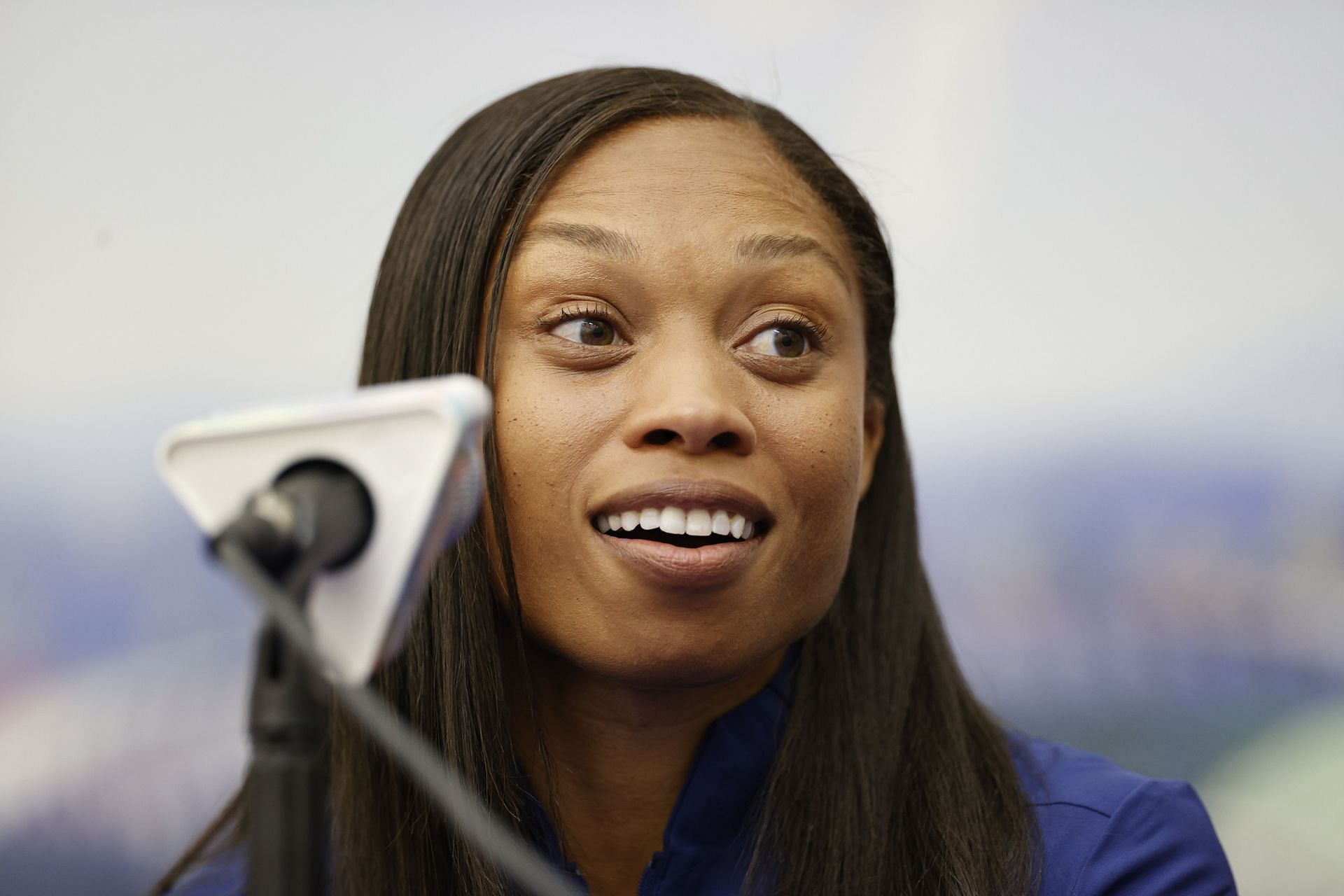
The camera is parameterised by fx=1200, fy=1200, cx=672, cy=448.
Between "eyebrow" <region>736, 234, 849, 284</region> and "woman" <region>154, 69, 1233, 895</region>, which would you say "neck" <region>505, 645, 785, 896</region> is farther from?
"eyebrow" <region>736, 234, 849, 284</region>

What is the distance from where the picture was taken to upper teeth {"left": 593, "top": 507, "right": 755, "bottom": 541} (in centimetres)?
119

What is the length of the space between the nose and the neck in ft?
1.08

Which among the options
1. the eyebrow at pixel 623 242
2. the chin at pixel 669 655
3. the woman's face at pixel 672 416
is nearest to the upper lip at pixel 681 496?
the woman's face at pixel 672 416

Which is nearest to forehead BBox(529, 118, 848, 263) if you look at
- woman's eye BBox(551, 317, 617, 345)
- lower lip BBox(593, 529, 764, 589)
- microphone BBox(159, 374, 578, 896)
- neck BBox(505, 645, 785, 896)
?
woman's eye BBox(551, 317, 617, 345)

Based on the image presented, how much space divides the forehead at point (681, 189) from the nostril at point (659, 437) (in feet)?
0.72

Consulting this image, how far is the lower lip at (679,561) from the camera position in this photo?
1.19 metres

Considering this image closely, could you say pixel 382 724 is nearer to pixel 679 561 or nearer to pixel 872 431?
pixel 679 561

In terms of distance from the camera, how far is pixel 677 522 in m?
1.19

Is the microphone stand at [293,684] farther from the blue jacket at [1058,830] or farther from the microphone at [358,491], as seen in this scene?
the blue jacket at [1058,830]

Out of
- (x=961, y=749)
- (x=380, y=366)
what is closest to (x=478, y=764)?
(x=380, y=366)

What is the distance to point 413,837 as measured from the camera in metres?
1.37

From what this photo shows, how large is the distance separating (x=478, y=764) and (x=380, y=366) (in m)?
0.49

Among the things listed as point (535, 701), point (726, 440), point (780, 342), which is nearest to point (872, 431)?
point (780, 342)

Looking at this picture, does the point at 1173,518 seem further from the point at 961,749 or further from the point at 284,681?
the point at 284,681
